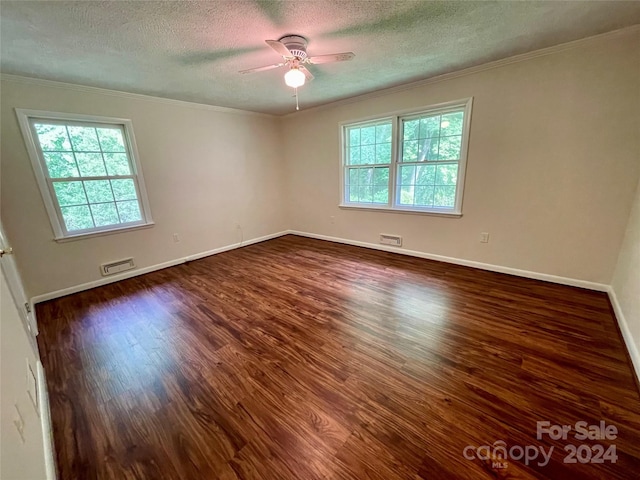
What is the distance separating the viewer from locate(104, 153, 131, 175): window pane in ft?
10.8

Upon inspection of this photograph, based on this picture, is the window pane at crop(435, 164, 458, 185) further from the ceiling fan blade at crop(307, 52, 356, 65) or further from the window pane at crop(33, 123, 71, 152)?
the window pane at crop(33, 123, 71, 152)

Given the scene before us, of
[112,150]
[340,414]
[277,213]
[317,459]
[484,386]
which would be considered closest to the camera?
[317,459]

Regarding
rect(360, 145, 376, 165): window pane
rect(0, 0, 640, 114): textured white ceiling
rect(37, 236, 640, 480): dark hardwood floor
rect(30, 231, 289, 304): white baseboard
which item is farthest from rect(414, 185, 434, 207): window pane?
rect(30, 231, 289, 304): white baseboard

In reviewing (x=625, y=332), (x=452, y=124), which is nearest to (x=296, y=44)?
(x=452, y=124)

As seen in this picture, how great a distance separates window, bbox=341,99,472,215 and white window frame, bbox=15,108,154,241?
3.14 metres

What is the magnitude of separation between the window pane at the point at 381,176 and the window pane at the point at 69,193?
4.03 m

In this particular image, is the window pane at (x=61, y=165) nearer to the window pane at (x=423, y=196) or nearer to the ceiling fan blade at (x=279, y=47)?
the ceiling fan blade at (x=279, y=47)

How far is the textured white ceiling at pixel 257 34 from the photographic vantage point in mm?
1717

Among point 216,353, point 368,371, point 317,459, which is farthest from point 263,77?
point 317,459

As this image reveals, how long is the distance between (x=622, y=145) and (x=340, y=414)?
3405 millimetres

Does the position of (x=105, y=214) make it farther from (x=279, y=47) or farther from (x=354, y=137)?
(x=354, y=137)

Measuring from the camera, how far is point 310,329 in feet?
7.34

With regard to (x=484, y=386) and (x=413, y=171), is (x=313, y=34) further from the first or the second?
(x=484, y=386)

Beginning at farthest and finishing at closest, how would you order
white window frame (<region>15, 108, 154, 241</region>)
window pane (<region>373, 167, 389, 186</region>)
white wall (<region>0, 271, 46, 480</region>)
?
1. window pane (<region>373, 167, 389, 186</region>)
2. white window frame (<region>15, 108, 154, 241</region>)
3. white wall (<region>0, 271, 46, 480</region>)
